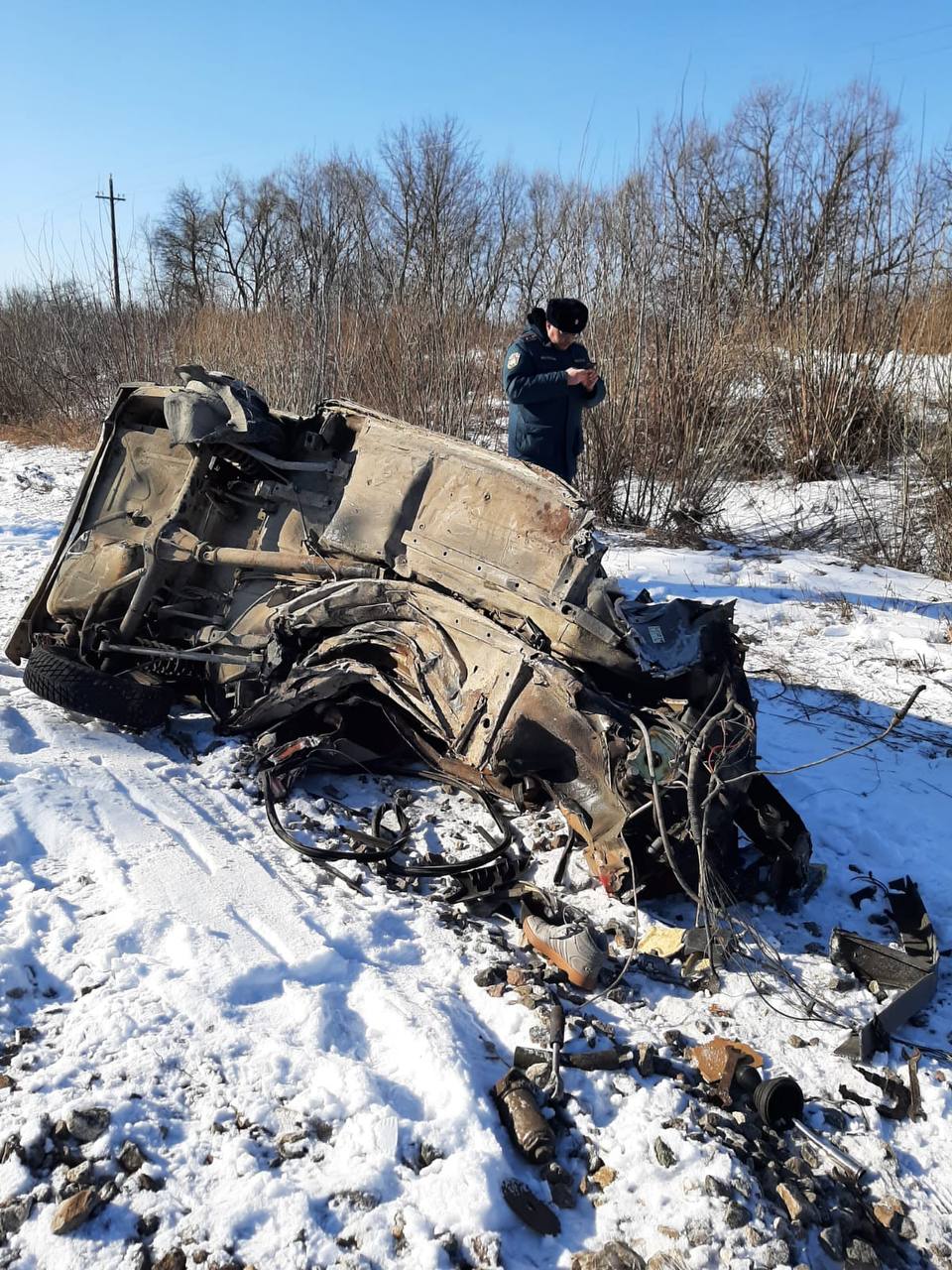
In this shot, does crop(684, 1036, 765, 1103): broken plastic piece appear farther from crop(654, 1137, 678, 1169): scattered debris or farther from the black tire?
the black tire

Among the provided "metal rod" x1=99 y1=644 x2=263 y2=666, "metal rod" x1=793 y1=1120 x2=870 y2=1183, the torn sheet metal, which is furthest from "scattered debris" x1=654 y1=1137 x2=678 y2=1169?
"metal rod" x1=99 y1=644 x2=263 y2=666

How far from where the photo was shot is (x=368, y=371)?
10.5 m

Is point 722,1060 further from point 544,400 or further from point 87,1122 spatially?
point 544,400

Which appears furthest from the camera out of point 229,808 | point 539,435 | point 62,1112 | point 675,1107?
point 539,435

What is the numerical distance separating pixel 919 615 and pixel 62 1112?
22.4 feet

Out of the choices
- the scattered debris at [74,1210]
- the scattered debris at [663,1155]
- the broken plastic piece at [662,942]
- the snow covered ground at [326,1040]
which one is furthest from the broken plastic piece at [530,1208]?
the broken plastic piece at [662,942]

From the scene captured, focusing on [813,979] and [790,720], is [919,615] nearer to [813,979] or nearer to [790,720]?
[790,720]

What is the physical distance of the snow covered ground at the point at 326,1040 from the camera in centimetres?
207

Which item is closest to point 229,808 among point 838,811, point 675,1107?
point 675,1107

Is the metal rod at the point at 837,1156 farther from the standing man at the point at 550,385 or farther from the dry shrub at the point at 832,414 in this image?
the dry shrub at the point at 832,414

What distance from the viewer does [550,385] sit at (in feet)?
17.3

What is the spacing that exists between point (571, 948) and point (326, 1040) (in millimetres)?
905

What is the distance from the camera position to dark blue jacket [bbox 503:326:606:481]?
17.4 feet

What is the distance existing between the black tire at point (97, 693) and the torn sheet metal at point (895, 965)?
3.53m
